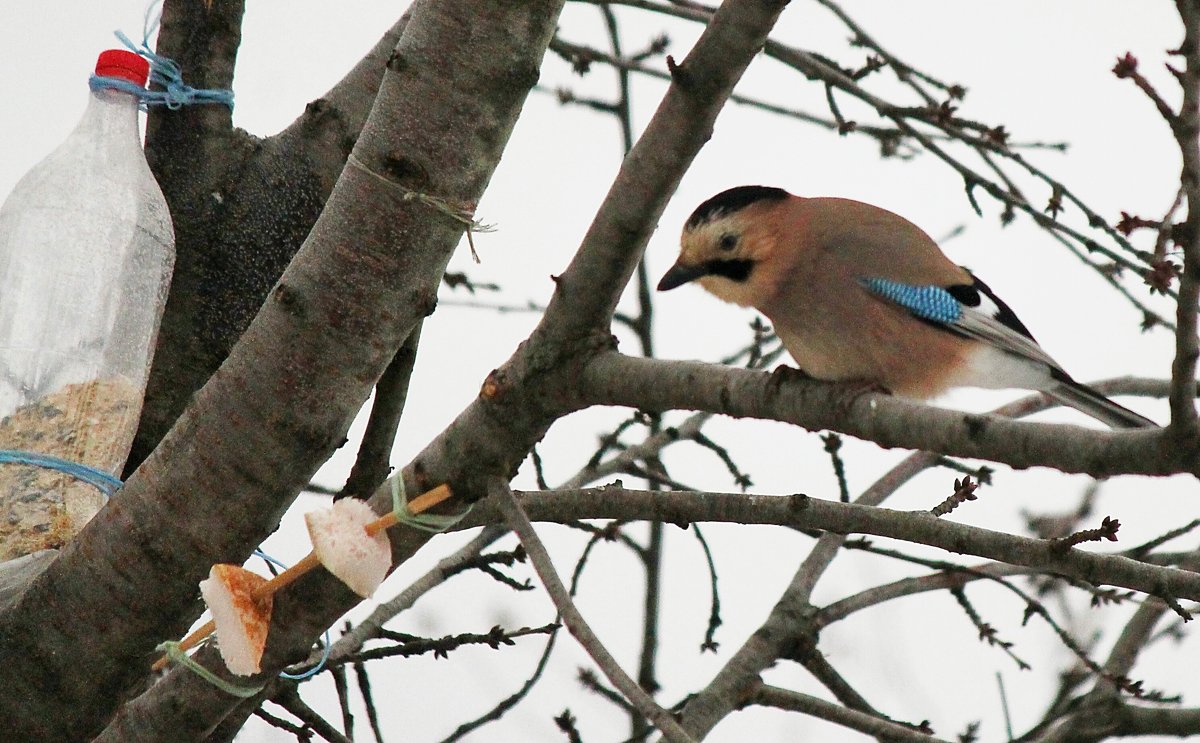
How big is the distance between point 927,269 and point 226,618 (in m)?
1.99

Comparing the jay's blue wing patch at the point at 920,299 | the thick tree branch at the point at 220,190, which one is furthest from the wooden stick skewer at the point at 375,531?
the jay's blue wing patch at the point at 920,299

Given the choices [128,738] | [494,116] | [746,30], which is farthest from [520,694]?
[746,30]

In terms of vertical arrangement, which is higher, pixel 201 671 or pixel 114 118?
pixel 114 118

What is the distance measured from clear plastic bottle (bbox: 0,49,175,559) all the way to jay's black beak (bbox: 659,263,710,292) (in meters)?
1.09

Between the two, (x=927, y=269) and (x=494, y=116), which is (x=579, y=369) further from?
(x=927, y=269)

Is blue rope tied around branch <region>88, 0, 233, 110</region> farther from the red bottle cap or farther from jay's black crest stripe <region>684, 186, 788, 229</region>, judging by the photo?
jay's black crest stripe <region>684, 186, 788, 229</region>

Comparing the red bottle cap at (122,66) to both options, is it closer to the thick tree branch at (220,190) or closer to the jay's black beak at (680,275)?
the thick tree branch at (220,190)

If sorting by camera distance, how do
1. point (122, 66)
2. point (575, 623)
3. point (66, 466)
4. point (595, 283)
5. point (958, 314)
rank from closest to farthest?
point (575, 623) < point (595, 283) < point (66, 466) < point (122, 66) < point (958, 314)

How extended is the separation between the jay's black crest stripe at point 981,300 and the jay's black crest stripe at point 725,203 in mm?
528

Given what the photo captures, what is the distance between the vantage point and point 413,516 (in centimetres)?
212

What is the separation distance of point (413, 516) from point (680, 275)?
1234 millimetres

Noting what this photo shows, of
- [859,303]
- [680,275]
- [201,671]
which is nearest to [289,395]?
[201,671]

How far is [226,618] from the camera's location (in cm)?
202

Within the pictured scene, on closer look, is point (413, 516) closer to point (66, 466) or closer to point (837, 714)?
point (66, 466)
